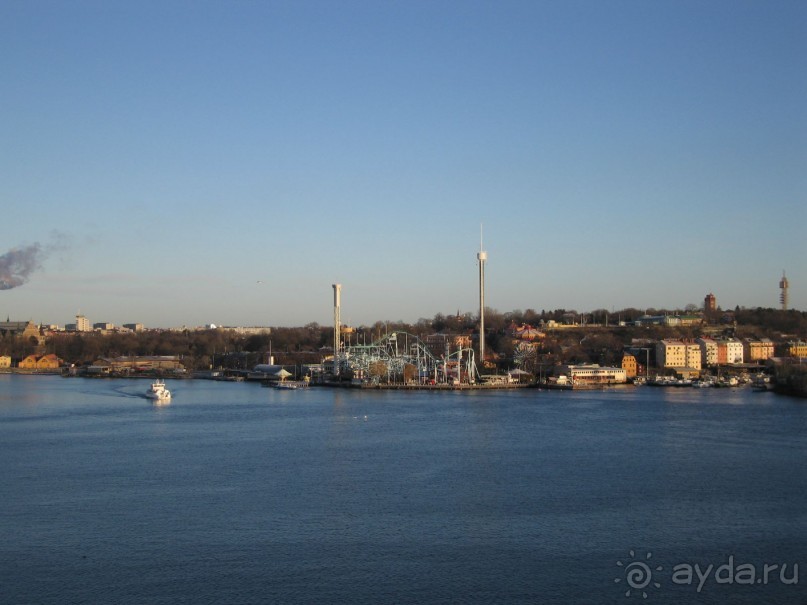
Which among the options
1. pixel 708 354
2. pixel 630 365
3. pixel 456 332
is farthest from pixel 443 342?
pixel 708 354

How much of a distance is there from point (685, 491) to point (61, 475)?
175 inches

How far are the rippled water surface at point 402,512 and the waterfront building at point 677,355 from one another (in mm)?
11971

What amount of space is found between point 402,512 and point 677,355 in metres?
18.1

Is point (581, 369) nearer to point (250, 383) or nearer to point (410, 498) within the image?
point (250, 383)

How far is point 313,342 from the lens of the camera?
3244 centimetres

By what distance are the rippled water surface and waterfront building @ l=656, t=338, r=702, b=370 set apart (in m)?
12.0

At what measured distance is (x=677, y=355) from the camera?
22312 millimetres

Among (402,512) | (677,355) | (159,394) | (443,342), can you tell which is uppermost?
(443,342)

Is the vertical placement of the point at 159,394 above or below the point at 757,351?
below

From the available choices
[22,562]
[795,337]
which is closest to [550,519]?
[22,562]

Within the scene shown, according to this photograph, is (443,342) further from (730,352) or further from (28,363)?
(28,363)

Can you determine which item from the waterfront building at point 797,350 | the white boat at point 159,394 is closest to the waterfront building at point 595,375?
the waterfront building at point 797,350

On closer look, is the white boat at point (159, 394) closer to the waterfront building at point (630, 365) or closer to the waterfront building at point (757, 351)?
the waterfront building at point (630, 365)

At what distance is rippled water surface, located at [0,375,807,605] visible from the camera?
4.17 meters
